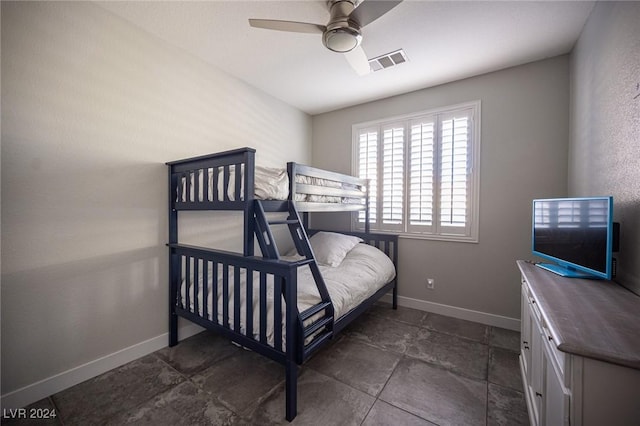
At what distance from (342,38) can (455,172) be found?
6.21 ft

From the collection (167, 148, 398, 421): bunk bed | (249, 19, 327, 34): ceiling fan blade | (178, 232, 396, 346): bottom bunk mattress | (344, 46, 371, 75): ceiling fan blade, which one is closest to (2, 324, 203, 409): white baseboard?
(167, 148, 398, 421): bunk bed

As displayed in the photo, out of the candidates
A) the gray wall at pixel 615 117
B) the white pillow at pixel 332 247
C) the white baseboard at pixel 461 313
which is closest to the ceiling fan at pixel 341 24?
the gray wall at pixel 615 117

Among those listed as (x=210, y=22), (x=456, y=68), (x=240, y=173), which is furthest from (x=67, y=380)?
(x=456, y=68)

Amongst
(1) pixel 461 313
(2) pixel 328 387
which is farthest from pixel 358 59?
(1) pixel 461 313

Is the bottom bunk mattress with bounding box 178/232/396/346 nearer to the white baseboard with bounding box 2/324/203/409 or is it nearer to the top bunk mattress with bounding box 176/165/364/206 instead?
the white baseboard with bounding box 2/324/203/409

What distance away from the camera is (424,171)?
295 centimetres

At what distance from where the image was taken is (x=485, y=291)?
105 inches

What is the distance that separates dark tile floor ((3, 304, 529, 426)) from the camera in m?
1.49

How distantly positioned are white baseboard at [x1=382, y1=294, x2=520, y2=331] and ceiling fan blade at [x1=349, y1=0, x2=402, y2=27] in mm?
2828

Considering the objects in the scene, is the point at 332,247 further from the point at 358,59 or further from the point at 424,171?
the point at 358,59

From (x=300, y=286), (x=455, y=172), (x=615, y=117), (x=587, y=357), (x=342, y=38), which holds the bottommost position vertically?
(x=300, y=286)

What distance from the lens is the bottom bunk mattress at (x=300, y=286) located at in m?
1.67

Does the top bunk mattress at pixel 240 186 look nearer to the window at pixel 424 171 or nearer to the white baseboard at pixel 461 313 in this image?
the window at pixel 424 171

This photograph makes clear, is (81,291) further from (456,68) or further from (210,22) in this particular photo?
(456,68)
